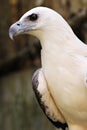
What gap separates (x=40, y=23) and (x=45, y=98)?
405 millimetres

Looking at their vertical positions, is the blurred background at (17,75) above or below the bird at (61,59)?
below

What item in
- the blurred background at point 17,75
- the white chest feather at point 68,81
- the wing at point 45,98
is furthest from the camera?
the blurred background at point 17,75

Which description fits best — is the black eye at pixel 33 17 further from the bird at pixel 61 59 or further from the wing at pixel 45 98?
the wing at pixel 45 98

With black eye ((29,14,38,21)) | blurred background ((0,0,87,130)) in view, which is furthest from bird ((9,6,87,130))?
blurred background ((0,0,87,130))

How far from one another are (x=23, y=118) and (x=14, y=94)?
45cm

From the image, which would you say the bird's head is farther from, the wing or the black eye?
the wing

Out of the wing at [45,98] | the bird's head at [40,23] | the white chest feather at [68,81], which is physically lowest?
the wing at [45,98]

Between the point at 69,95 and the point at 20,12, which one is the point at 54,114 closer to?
the point at 69,95

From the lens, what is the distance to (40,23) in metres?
2.79

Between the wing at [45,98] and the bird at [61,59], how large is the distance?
2 cm

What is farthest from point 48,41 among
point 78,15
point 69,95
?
point 78,15

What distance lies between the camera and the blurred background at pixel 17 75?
19.3 ft

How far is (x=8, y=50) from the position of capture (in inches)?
249

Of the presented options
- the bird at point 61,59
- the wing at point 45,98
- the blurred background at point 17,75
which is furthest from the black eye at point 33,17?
the blurred background at point 17,75
